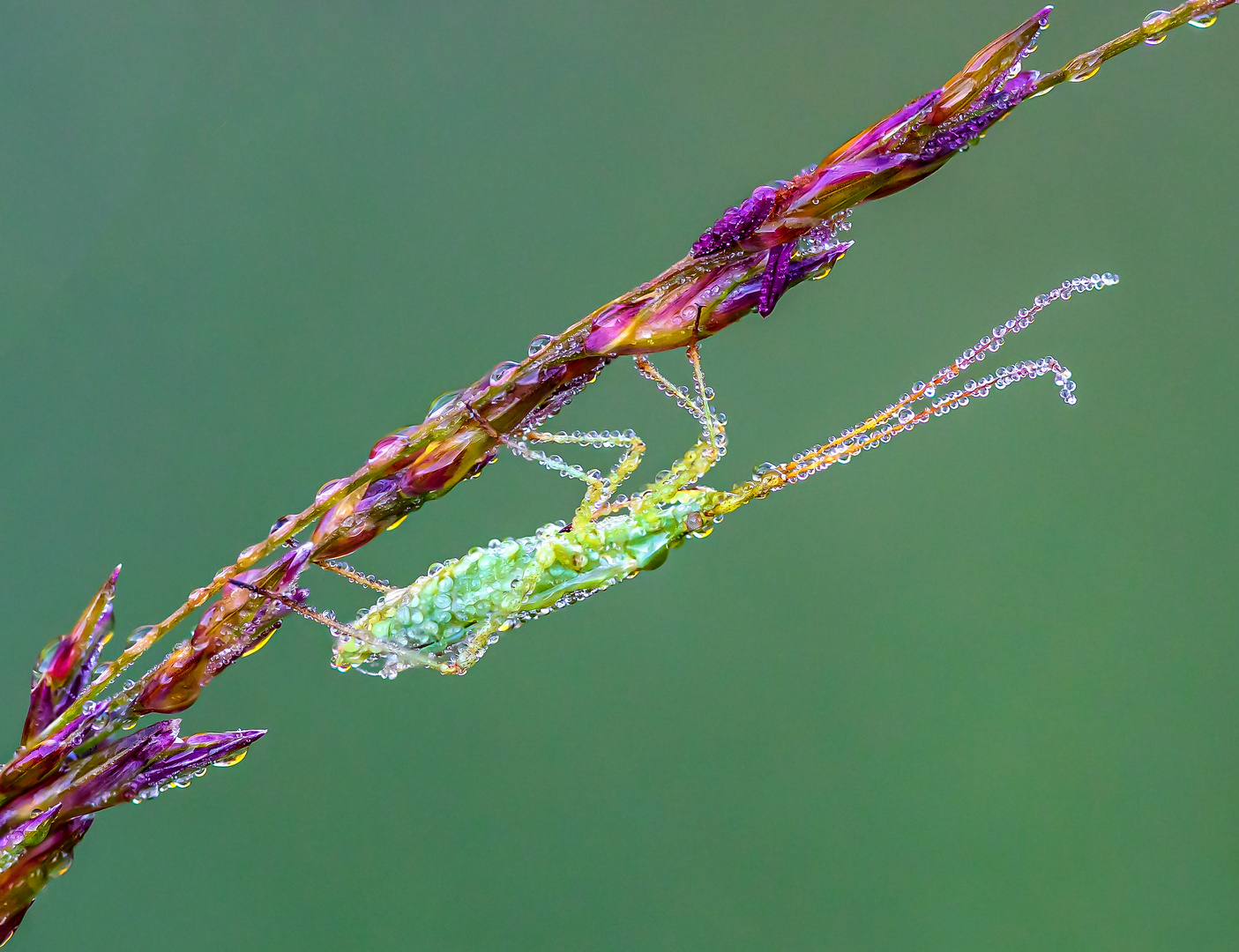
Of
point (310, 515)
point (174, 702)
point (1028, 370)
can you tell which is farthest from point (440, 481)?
point (1028, 370)

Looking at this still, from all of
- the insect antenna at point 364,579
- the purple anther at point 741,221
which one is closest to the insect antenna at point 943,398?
the purple anther at point 741,221

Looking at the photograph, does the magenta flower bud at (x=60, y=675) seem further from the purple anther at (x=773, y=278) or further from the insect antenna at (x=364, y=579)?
the purple anther at (x=773, y=278)

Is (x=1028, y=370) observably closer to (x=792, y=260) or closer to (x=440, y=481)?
(x=792, y=260)

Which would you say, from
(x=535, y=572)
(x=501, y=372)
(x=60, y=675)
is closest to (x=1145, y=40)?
(x=501, y=372)

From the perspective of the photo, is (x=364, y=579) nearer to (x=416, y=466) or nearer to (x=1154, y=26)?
(x=416, y=466)

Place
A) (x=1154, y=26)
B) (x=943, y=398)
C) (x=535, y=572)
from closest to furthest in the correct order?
(x=1154, y=26) < (x=943, y=398) < (x=535, y=572)

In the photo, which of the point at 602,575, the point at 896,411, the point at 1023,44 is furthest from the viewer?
the point at 602,575

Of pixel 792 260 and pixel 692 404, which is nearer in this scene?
pixel 792 260
